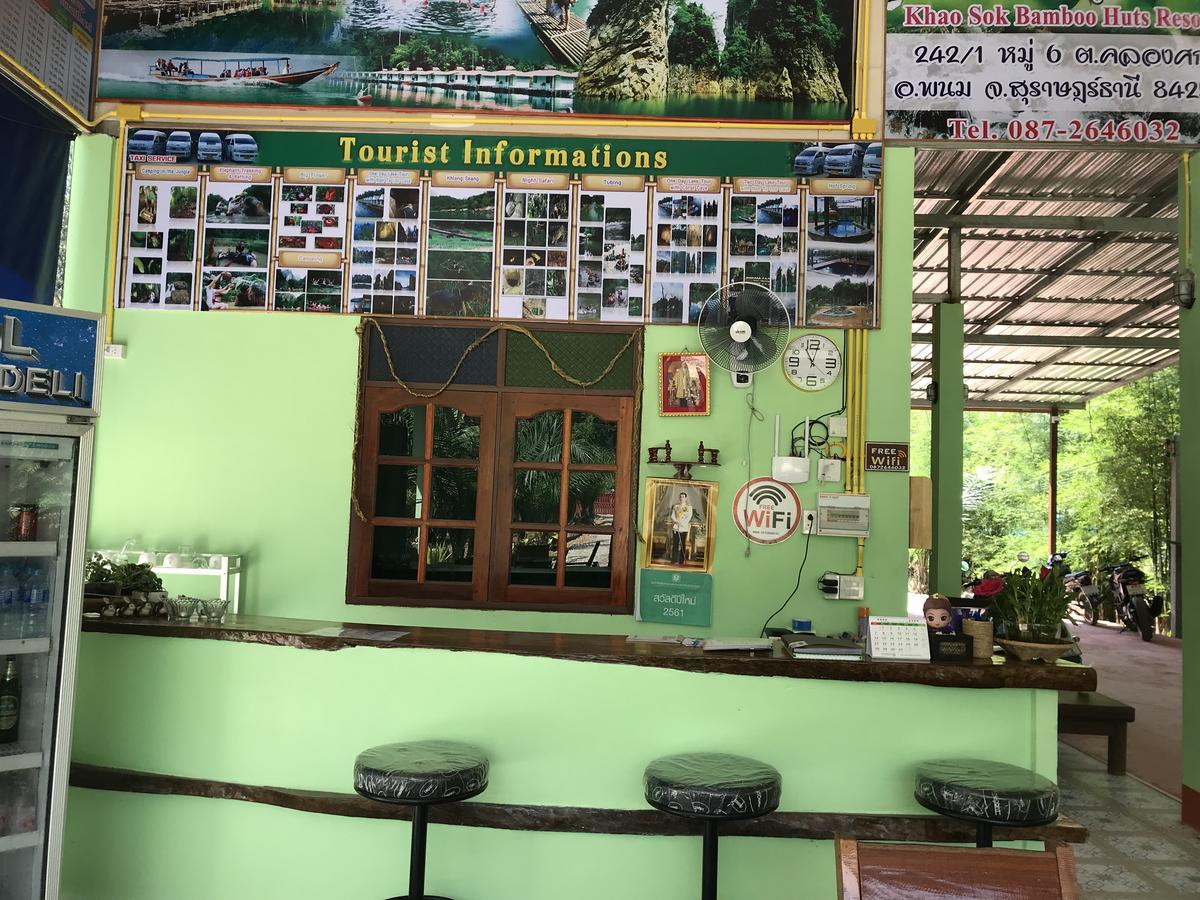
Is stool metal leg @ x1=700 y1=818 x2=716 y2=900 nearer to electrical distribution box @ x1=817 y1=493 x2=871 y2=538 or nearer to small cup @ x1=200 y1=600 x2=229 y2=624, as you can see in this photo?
small cup @ x1=200 y1=600 x2=229 y2=624

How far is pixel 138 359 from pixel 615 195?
284 centimetres

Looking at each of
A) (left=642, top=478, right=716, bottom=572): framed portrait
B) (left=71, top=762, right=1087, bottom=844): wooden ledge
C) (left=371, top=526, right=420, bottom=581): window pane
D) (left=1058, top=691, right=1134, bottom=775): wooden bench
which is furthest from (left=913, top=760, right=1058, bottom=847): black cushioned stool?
(left=1058, top=691, right=1134, bottom=775): wooden bench

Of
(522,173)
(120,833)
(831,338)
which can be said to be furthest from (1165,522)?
(120,833)

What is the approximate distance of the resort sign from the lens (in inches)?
199

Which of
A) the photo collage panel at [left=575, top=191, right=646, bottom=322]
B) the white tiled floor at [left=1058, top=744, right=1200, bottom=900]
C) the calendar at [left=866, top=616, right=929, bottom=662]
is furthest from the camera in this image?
the photo collage panel at [left=575, top=191, right=646, bottom=322]

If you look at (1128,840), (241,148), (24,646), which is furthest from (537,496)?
(1128,840)

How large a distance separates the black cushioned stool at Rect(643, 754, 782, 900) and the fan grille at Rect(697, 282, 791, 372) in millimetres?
2427

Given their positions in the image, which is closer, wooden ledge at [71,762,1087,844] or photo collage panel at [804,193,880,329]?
wooden ledge at [71,762,1087,844]

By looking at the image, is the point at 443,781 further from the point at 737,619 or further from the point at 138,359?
the point at 138,359

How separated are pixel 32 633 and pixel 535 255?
3111mm

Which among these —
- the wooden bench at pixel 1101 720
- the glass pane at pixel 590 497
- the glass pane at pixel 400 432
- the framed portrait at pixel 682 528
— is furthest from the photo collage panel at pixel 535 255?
the wooden bench at pixel 1101 720

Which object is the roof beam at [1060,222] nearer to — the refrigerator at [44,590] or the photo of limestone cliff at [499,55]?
the photo of limestone cliff at [499,55]

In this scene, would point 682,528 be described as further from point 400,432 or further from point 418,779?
point 418,779

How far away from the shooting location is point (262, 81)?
5.33 metres
